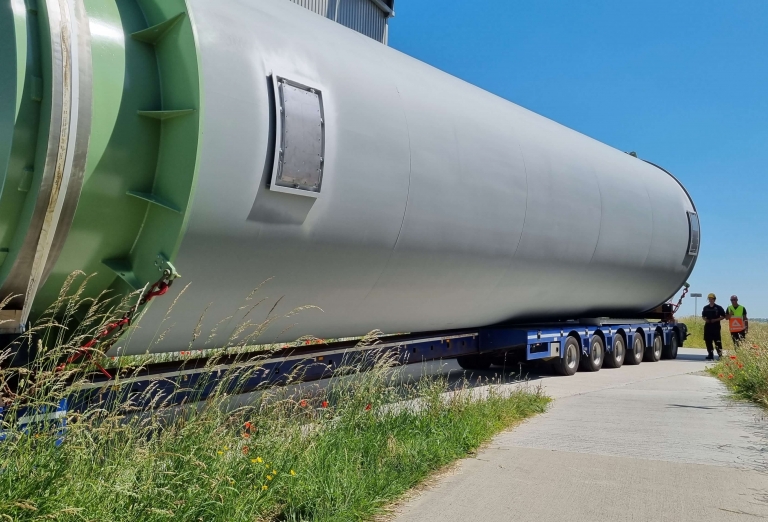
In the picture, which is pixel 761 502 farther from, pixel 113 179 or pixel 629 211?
pixel 629 211

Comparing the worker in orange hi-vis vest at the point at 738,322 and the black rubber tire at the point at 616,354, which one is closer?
the black rubber tire at the point at 616,354

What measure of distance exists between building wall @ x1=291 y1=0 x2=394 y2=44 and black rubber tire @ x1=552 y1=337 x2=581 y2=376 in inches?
384

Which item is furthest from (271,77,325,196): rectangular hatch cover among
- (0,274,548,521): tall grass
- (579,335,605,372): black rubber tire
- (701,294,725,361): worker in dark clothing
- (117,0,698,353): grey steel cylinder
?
(701,294,725,361): worker in dark clothing

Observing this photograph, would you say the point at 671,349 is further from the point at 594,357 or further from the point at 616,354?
the point at 594,357

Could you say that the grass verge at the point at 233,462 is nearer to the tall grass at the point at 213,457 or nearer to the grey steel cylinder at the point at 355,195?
the tall grass at the point at 213,457

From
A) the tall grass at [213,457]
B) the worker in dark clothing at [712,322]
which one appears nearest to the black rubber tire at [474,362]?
the tall grass at [213,457]

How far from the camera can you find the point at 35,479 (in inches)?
126

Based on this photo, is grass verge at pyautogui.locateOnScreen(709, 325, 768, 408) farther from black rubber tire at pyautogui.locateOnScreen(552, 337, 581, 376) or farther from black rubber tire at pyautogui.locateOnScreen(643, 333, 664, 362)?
black rubber tire at pyautogui.locateOnScreen(643, 333, 664, 362)

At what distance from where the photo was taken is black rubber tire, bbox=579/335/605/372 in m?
13.5

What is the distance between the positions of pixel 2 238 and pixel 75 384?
130cm

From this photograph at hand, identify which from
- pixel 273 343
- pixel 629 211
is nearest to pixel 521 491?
pixel 273 343

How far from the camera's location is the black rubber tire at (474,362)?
13.3 m

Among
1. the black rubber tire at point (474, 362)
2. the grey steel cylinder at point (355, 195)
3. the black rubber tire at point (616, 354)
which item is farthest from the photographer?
the black rubber tire at point (616, 354)

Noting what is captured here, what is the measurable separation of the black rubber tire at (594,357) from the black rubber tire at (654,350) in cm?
319
